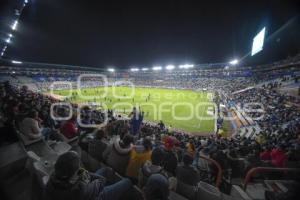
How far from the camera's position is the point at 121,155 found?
11.0ft

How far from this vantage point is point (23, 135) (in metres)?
5.07

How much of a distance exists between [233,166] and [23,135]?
653 centimetres

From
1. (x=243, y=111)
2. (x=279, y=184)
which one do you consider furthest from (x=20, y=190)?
(x=243, y=111)

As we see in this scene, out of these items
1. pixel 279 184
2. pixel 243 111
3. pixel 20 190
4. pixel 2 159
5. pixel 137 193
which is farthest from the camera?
pixel 243 111

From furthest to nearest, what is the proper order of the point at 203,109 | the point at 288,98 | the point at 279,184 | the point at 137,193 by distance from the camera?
the point at 203,109
the point at 288,98
the point at 279,184
the point at 137,193

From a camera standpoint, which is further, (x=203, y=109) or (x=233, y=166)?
(x=203, y=109)

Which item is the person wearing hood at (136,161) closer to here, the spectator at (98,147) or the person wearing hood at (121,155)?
the person wearing hood at (121,155)

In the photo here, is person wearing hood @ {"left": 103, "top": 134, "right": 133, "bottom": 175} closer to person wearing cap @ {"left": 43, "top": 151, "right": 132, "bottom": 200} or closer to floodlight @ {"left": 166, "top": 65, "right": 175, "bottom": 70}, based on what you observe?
person wearing cap @ {"left": 43, "top": 151, "right": 132, "bottom": 200}

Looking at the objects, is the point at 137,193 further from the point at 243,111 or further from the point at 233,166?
the point at 243,111

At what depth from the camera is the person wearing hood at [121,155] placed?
3.38 meters

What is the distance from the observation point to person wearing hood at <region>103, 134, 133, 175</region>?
3.38m

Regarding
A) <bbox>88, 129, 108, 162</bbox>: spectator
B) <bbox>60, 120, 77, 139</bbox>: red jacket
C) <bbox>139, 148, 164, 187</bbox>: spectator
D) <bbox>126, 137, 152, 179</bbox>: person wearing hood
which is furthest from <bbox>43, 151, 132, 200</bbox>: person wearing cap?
<bbox>60, 120, 77, 139</bbox>: red jacket

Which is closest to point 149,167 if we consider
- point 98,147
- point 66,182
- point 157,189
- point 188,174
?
point 157,189

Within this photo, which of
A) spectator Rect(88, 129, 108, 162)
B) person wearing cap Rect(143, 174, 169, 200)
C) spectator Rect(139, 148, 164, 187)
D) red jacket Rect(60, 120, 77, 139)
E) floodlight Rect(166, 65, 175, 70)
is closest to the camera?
person wearing cap Rect(143, 174, 169, 200)
